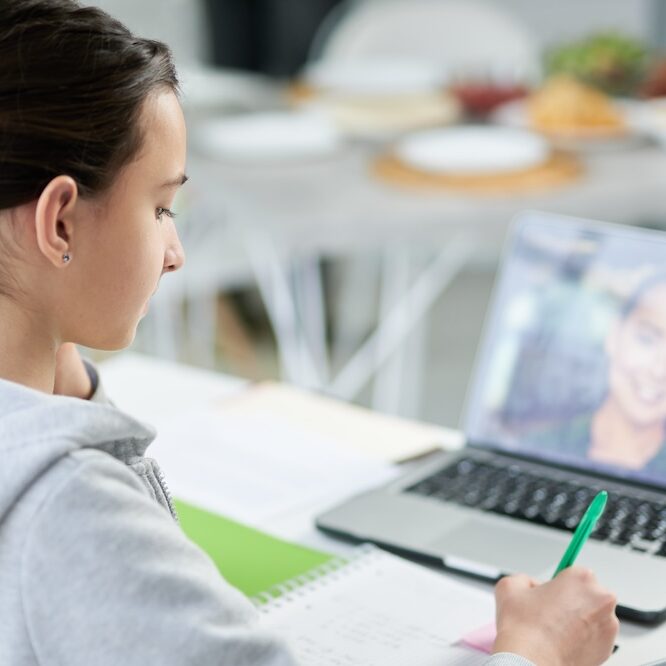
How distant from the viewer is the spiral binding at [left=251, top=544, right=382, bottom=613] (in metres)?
0.91

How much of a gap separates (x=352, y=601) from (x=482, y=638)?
108 mm

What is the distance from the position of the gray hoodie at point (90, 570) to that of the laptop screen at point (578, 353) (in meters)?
0.51

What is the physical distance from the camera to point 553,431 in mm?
1127

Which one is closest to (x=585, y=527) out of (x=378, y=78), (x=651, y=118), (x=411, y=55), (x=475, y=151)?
(x=475, y=151)

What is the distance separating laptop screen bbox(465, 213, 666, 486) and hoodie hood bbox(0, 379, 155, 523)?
530 millimetres

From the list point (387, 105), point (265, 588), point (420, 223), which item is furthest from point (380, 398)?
point (265, 588)

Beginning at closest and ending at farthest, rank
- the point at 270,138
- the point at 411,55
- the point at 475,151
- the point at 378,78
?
the point at 475,151, the point at 270,138, the point at 378,78, the point at 411,55

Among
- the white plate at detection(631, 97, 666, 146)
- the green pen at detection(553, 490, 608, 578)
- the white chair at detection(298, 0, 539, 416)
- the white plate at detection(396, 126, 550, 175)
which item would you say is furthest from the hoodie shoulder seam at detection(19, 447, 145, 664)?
the white chair at detection(298, 0, 539, 416)

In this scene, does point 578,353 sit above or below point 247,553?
above

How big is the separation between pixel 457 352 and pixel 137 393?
6.90ft

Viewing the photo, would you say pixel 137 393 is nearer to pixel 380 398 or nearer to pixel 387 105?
pixel 387 105

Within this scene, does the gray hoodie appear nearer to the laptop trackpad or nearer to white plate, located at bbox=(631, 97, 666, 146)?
the laptop trackpad

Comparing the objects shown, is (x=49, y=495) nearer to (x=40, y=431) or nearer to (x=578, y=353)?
(x=40, y=431)

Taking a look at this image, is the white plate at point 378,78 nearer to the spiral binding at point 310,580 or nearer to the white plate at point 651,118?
the white plate at point 651,118
